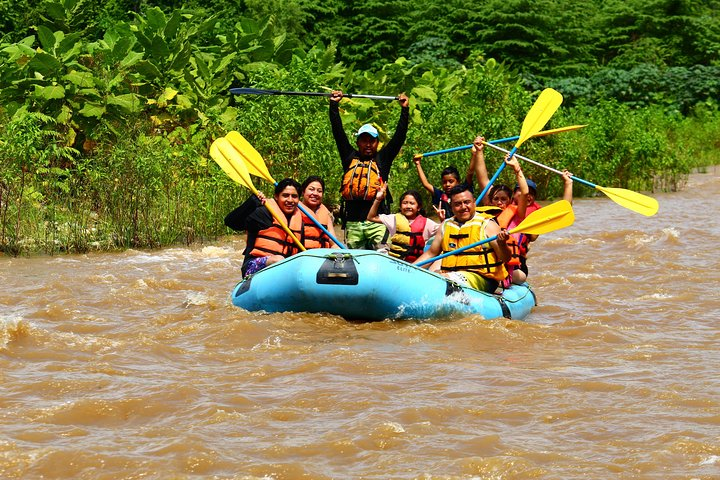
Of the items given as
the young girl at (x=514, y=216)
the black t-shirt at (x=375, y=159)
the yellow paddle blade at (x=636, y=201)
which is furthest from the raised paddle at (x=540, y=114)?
the black t-shirt at (x=375, y=159)

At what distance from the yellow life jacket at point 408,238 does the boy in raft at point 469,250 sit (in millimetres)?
309

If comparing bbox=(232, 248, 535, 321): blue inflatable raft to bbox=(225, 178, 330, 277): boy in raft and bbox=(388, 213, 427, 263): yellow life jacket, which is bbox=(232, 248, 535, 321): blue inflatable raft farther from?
bbox=(388, 213, 427, 263): yellow life jacket

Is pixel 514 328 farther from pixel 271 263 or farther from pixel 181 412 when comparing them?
pixel 181 412

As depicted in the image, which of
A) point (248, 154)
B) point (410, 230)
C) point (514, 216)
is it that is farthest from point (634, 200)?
point (248, 154)

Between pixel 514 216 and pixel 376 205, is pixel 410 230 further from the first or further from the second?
pixel 514 216

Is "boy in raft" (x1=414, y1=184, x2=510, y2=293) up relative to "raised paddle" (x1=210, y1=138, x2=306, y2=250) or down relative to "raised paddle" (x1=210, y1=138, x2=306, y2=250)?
down

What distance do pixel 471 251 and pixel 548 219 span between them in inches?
20.7

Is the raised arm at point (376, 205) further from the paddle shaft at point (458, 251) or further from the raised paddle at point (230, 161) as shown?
the raised paddle at point (230, 161)

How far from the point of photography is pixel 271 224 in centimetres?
699

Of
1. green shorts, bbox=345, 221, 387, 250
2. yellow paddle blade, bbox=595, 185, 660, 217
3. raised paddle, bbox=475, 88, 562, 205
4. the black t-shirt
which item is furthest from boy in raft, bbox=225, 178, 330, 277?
yellow paddle blade, bbox=595, 185, 660, 217

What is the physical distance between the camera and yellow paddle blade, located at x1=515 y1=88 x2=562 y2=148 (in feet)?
27.0

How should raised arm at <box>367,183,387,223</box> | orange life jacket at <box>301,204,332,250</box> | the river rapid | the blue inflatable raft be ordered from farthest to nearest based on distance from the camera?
orange life jacket at <box>301,204,332,250</box>, raised arm at <box>367,183,387,223</box>, the blue inflatable raft, the river rapid

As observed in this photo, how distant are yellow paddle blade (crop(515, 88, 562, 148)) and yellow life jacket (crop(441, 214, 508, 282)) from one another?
1.64 m

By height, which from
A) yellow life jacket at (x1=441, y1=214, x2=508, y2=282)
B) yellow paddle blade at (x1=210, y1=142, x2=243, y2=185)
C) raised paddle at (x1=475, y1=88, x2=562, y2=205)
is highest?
raised paddle at (x1=475, y1=88, x2=562, y2=205)
